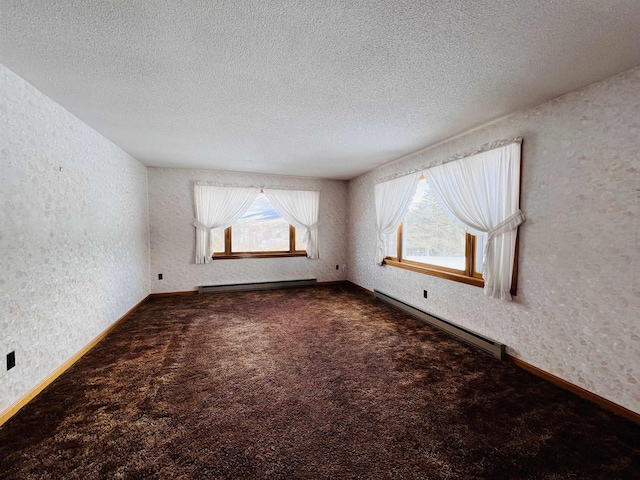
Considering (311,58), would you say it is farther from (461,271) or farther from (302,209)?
(302,209)

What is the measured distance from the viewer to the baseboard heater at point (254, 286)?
200 inches

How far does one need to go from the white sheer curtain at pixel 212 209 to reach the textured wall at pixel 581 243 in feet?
13.3

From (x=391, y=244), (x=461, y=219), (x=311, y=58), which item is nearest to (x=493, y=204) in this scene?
(x=461, y=219)

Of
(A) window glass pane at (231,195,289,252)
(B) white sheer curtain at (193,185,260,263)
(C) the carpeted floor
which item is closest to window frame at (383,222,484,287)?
(C) the carpeted floor

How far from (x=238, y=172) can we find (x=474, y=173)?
13.0ft

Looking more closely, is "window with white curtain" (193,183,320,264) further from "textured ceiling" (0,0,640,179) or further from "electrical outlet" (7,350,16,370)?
"electrical outlet" (7,350,16,370)

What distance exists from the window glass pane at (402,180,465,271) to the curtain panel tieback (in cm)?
55

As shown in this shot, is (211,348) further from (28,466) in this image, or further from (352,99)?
(352,99)

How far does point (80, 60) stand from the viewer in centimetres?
174

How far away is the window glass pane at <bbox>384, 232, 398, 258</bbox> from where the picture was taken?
14.9 ft

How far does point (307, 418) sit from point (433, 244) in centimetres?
284

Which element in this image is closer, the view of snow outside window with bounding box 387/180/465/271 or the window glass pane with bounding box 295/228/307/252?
the view of snow outside window with bounding box 387/180/465/271

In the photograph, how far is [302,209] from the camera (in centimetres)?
557

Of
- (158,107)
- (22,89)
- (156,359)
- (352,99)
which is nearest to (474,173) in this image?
(352,99)
